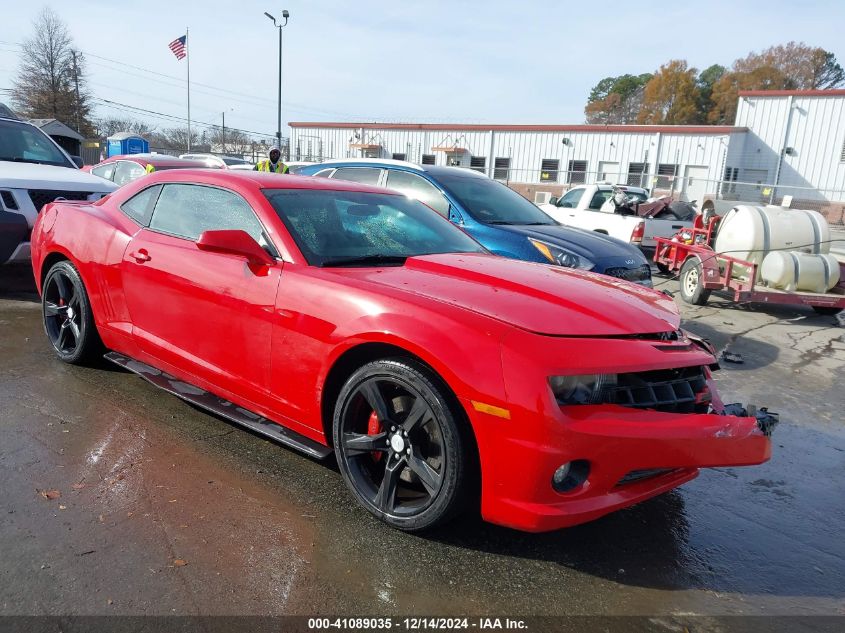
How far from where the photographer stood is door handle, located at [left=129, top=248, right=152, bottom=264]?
150 inches

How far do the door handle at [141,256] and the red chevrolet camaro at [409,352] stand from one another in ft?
0.07

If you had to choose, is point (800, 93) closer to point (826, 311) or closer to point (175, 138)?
point (826, 311)

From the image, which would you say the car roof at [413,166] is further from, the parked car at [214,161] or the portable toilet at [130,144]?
the portable toilet at [130,144]

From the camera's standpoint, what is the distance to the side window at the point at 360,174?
7.62 m

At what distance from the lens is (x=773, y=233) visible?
8.39 m

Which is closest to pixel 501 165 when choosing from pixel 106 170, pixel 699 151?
pixel 699 151

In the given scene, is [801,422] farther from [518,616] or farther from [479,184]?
[479,184]

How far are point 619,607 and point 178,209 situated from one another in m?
3.27

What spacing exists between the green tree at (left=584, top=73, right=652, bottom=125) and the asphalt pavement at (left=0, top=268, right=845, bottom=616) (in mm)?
73950

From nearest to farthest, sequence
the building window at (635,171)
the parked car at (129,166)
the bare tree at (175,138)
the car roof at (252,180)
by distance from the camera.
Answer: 1. the car roof at (252,180)
2. the parked car at (129,166)
3. the building window at (635,171)
4. the bare tree at (175,138)

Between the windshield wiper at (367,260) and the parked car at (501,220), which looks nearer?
the windshield wiper at (367,260)

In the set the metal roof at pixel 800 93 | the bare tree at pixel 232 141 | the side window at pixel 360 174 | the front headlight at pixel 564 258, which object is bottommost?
the front headlight at pixel 564 258

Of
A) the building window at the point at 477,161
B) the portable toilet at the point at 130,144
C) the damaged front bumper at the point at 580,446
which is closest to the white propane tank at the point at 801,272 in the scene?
the damaged front bumper at the point at 580,446

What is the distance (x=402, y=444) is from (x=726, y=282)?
7.06 metres
